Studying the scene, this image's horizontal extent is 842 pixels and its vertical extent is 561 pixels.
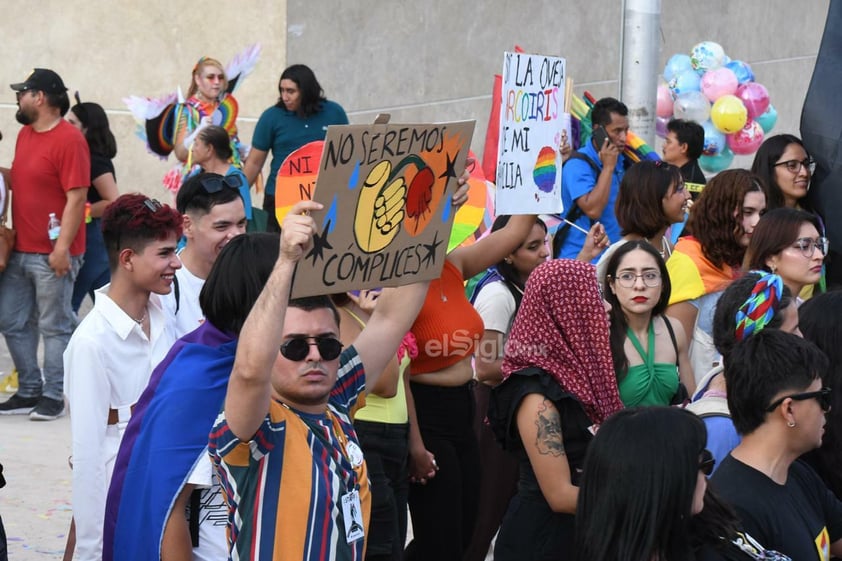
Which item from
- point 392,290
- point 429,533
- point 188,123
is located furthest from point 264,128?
point 392,290

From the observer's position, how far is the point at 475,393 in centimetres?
587

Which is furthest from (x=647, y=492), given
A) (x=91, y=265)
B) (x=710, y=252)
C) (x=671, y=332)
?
(x=91, y=265)

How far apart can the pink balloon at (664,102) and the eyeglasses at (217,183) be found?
6.47 m

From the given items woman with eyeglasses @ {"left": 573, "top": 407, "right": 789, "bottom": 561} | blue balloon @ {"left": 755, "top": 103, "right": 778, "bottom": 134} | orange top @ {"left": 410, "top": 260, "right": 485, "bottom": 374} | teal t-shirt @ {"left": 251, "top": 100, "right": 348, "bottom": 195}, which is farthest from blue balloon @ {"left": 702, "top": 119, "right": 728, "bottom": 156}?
woman with eyeglasses @ {"left": 573, "top": 407, "right": 789, "bottom": 561}

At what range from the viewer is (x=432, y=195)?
3.66 meters

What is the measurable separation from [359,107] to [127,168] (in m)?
2.25

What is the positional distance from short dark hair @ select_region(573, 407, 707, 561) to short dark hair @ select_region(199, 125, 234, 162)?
5647 millimetres

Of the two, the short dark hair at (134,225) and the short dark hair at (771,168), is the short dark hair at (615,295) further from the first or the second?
the short dark hair at (771,168)

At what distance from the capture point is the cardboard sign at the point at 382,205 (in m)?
3.15

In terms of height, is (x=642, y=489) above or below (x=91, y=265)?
below

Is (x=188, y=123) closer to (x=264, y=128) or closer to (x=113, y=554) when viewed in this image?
(x=264, y=128)

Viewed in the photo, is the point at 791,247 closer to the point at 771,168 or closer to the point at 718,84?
the point at 771,168

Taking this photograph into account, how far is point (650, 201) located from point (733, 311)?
2.21 metres

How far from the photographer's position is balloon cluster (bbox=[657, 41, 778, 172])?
1048 centimetres
